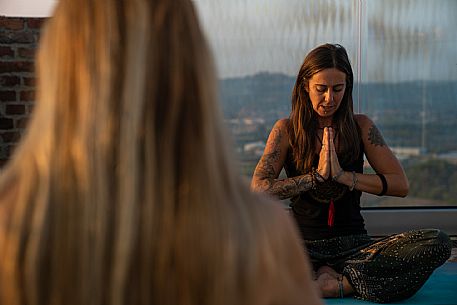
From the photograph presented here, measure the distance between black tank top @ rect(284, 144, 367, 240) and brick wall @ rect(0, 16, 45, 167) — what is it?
4.55 feet

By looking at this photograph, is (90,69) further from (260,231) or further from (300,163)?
(300,163)

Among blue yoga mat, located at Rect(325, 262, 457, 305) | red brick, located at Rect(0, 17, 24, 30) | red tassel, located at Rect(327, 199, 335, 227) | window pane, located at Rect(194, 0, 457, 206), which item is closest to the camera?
blue yoga mat, located at Rect(325, 262, 457, 305)

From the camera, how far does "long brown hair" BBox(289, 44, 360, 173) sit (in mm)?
3328

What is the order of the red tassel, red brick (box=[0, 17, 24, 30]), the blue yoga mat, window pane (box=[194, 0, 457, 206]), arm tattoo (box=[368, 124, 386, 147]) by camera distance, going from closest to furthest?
1. the blue yoga mat
2. the red tassel
3. arm tattoo (box=[368, 124, 386, 147])
4. red brick (box=[0, 17, 24, 30])
5. window pane (box=[194, 0, 457, 206])

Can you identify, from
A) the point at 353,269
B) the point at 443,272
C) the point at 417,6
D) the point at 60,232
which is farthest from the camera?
the point at 417,6

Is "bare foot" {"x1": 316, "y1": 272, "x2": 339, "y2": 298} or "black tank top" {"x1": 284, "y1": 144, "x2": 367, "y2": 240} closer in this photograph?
"bare foot" {"x1": 316, "y1": 272, "x2": 339, "y2": 298}

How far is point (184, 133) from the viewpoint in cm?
106

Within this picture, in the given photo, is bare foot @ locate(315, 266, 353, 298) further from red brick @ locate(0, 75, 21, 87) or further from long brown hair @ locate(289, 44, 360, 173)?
red brick @ locate(0, 75, 21, 87)

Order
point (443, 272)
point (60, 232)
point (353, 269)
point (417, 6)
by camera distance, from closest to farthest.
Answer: point (60, 232), point (353, 269), point (443, 272), point (417, 6)

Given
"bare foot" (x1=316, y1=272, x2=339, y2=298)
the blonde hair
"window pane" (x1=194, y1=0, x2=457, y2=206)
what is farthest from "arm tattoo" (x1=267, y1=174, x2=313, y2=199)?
the blonde hair

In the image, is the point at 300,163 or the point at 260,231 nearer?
the point at 260,231

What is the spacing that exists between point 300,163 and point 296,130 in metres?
0.15

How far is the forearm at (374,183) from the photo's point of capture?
3.24 metres

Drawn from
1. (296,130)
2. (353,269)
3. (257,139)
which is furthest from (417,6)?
(353,269)
